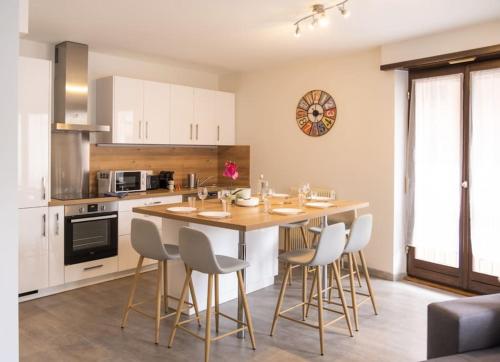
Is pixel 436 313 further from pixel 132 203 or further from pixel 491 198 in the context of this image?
pixel 132 203

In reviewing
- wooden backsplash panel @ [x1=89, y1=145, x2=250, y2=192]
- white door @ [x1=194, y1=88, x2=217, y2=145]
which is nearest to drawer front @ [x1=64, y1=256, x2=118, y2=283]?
wooden backsplash panel @ [x1=89, y1=145, x2=250, y2=192]

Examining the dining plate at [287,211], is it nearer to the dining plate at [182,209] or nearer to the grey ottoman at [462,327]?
the dining plate at [182,209]

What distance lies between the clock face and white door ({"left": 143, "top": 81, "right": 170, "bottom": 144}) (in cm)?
162

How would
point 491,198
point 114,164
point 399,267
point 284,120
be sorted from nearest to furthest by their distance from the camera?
point 491,198
point 399,267
point 114,164
point 284,120

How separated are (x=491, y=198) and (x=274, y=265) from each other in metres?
2.13

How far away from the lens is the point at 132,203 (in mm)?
4750

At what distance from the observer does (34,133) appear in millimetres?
3971

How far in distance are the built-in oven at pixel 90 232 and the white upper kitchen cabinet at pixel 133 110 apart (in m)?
0.86

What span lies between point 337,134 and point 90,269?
3064 mm

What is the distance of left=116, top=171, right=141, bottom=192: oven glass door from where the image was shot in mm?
4898

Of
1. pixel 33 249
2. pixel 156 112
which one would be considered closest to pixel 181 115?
pixel 156 112

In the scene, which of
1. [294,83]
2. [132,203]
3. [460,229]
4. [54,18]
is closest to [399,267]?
[460,229]

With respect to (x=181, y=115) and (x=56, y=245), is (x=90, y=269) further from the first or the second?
(x=181, y=115)

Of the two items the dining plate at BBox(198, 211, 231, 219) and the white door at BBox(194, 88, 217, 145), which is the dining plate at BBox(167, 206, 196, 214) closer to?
the dining plate at BBox(198, 211, 231, 219)
